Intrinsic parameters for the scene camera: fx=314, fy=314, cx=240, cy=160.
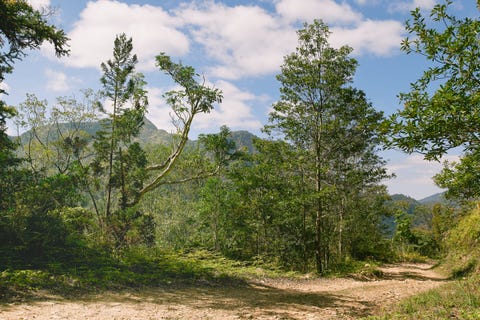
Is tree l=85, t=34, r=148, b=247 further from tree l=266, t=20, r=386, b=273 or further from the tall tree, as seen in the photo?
tree l=266, t=20, r=386, b=273

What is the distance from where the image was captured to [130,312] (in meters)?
7.83

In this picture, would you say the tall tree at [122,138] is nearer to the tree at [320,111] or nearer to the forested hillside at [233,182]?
the forested hillside at [233,182]

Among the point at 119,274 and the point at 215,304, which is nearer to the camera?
the point at 215,304

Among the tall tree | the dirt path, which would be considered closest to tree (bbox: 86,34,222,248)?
the tall tree

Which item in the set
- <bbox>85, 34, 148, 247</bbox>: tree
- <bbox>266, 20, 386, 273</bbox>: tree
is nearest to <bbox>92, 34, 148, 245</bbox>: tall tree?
<bbox>85, 34, 148, 247</bbox>: tree

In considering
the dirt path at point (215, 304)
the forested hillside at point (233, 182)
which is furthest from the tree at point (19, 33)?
the dirt path at point (215, 304)

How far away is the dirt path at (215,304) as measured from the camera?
7.50 m

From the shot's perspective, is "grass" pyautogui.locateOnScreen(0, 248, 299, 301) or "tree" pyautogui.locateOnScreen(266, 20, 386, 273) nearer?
"grass" pyautogui.locateOnScreen(0, 248, 299, 301)

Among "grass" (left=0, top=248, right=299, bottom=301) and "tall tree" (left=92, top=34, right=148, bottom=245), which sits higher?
"tall tree" (left=92, top=34, right=148, bottom=245)

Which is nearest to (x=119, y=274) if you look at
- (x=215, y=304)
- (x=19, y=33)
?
(x=215, y=304)

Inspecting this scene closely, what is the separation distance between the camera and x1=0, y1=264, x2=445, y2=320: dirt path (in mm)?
7500

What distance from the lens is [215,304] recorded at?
921 centimetres

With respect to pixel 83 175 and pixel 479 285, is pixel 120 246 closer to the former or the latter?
pixel 83 175

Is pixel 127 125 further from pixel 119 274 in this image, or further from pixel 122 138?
pixel 119 274
